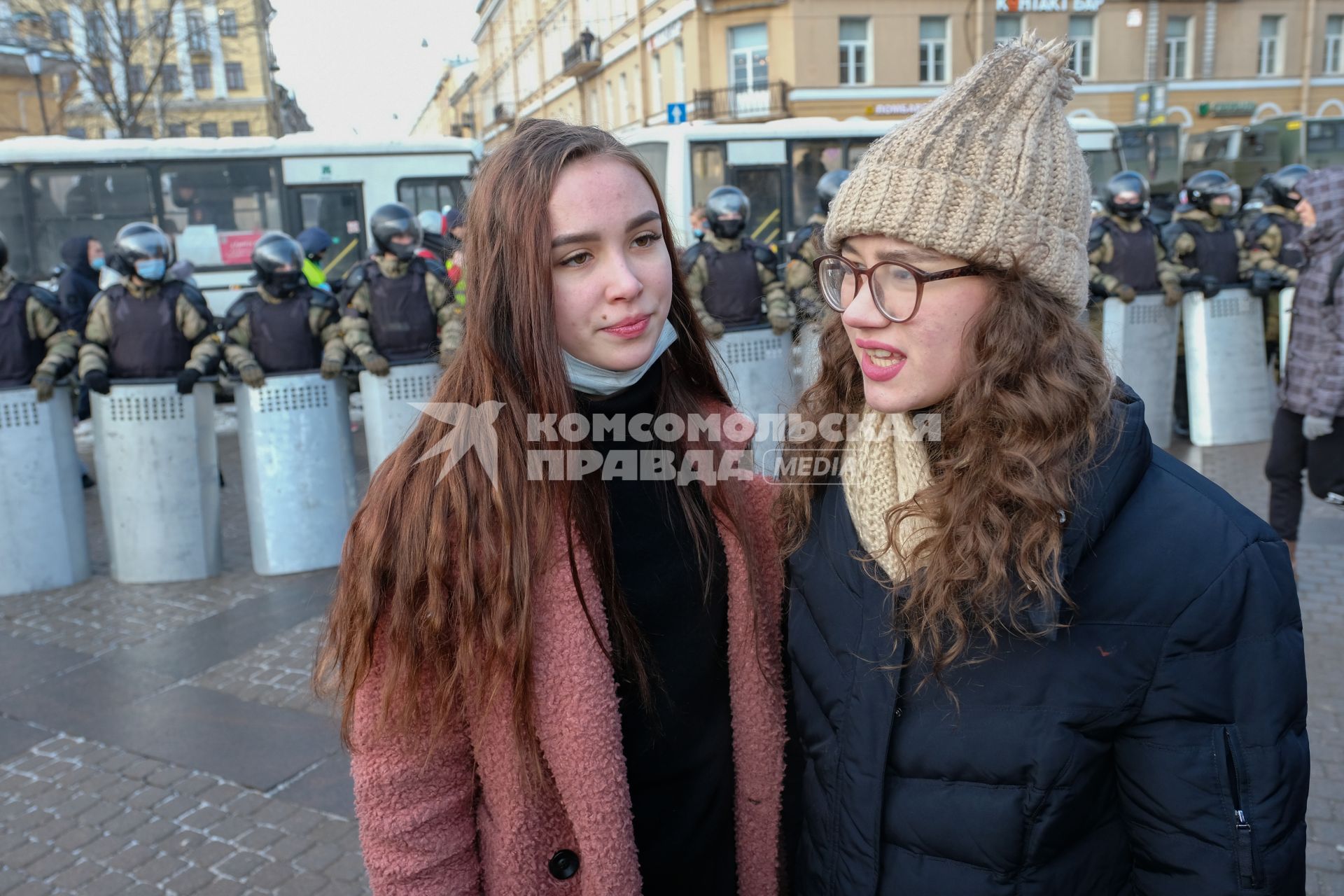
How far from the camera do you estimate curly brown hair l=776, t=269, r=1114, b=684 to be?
134cm

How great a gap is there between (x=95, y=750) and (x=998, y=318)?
4198 millimetres

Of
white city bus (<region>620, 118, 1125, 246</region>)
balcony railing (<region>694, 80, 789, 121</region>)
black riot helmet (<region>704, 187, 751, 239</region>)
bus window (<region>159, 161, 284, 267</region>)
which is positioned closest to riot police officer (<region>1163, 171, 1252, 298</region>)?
black riot helmet (<region>704, 187, 751, 239</region>)

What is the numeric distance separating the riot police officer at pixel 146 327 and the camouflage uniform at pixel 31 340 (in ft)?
0.44

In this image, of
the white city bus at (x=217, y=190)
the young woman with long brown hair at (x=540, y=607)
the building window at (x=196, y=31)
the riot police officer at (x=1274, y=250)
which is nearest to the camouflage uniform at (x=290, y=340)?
the young woman with long brown hair at (x=540, y=607)

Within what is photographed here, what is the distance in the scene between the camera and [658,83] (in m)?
35.8

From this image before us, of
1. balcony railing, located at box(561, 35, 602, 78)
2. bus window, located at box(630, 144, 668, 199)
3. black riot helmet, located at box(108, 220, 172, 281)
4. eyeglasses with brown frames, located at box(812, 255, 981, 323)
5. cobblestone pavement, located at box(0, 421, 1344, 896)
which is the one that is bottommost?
cobblestone pavement, located at box(0, 421, 1344, 896)

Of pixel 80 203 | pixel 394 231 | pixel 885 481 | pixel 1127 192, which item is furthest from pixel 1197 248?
pixel 80 203

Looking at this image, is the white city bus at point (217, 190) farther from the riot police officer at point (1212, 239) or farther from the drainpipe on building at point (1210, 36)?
the drainpipe on building at point (1210, 36)

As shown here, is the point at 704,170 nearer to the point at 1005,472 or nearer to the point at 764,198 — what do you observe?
the point at 764,198

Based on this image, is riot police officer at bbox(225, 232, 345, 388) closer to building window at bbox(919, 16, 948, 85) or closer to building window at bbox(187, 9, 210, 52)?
building window at bbox(187, 9, 210, 52)

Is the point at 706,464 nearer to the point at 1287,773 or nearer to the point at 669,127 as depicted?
the point at 1287,773

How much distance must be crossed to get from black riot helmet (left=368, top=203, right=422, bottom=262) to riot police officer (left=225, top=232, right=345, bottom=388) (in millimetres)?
629

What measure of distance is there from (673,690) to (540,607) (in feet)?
0.97

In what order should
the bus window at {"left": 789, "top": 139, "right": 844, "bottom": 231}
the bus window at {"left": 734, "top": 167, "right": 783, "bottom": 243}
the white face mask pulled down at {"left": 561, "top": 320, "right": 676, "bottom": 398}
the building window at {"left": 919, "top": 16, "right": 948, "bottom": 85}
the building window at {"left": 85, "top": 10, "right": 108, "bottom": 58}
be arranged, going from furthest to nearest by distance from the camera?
1. the building window at {"left": 919, "top": 16, "right": 948, "bottom": 85}
2. the building window at {"left": 85, "top": 10, "right": 108, "bottom": 58}
3. the bus window at {"left": 789, "top": 139, "right": 844, "bottom": 231}
4. the bus window at {"left": 734, "top": 167, "right": 783, "bottom": 243}
5. the white face mask pulled down at {"left": 561, "top": 320, "right": 676, "bottom": 398}
